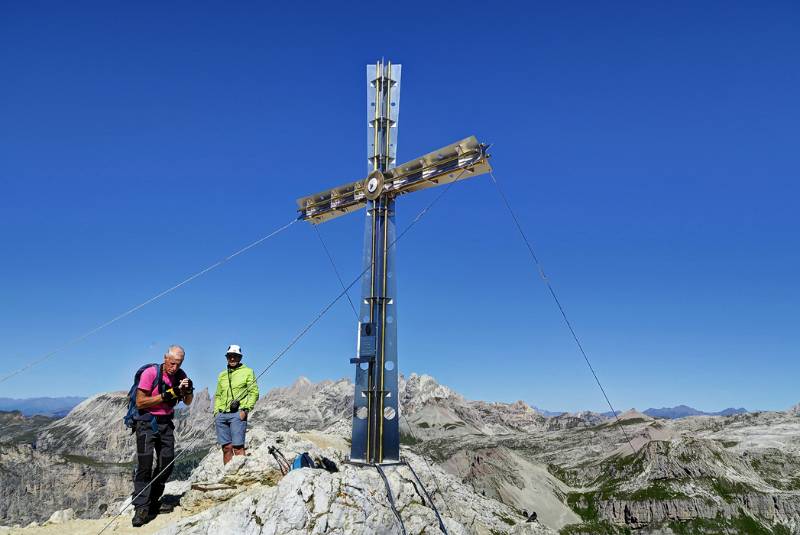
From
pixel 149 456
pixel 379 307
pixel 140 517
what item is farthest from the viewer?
pixel 379 307

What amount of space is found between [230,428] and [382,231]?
8100 mm

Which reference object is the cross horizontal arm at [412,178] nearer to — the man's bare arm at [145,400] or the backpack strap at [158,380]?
the backpack strap at [158,380]

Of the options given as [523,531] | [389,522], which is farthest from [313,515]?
[523,531]

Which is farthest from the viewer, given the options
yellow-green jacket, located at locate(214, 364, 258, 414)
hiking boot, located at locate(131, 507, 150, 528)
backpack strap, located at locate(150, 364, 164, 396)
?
yellow-green jacket, located at locate(214, 364, 258, 414)

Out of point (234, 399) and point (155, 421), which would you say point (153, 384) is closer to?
point (155, 421)

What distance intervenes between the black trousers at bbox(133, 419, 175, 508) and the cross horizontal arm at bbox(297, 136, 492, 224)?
32.9ft

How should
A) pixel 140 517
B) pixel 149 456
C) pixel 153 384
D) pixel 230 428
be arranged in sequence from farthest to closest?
pixel 230 428 → pixel 140 517 → pixel 149 456 → pixel 153 384

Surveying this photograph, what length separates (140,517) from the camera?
1580cm

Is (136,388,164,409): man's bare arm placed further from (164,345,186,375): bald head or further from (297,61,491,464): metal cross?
(297,61,491,464): metal cross

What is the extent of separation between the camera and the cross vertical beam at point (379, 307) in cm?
1897

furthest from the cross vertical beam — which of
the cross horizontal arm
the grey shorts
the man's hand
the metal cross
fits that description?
the man's hand

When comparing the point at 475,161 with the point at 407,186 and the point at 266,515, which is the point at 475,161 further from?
the point at 266,515

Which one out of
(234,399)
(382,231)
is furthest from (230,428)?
(382,231)

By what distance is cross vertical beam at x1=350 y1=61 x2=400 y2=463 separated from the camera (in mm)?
18969
